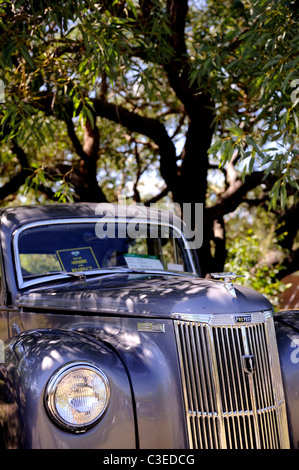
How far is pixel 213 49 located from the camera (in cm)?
546

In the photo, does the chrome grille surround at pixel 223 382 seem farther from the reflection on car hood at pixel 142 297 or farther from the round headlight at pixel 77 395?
the round headlight at pixel 77 395

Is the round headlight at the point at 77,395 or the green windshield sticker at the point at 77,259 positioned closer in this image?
the round headlight at the point at 77,395

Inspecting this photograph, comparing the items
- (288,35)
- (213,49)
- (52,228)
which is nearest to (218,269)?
(213,49)

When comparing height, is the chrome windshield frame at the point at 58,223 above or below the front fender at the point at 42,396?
above

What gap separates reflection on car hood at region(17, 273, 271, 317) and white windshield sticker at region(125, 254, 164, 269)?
37cm

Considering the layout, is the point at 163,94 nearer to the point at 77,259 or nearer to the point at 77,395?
the point at 77,259

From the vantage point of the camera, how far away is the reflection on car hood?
9.19 feet

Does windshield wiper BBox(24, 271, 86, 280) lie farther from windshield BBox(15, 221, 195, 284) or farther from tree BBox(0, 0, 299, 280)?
tree BBox(0, 0, 299, 280)

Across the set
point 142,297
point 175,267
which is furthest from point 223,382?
point 175,267

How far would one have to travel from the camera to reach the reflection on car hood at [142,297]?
280cm

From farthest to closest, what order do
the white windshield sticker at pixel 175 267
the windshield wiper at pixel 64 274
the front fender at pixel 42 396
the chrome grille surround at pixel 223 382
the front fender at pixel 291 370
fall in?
the white windshield sticker at pixel 175 267, the windshield wiper at pixel 64 274, the front fender at pixel 291 370, the chrome grille surround at pixel 223 382, the front fender at pixel 42 396

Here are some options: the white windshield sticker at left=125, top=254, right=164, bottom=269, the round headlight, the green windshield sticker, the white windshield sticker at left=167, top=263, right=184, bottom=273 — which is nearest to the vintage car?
the round headlight

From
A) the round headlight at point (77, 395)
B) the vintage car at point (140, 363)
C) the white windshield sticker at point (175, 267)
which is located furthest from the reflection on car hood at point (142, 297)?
the white windshield sticker at point (175, 267)
